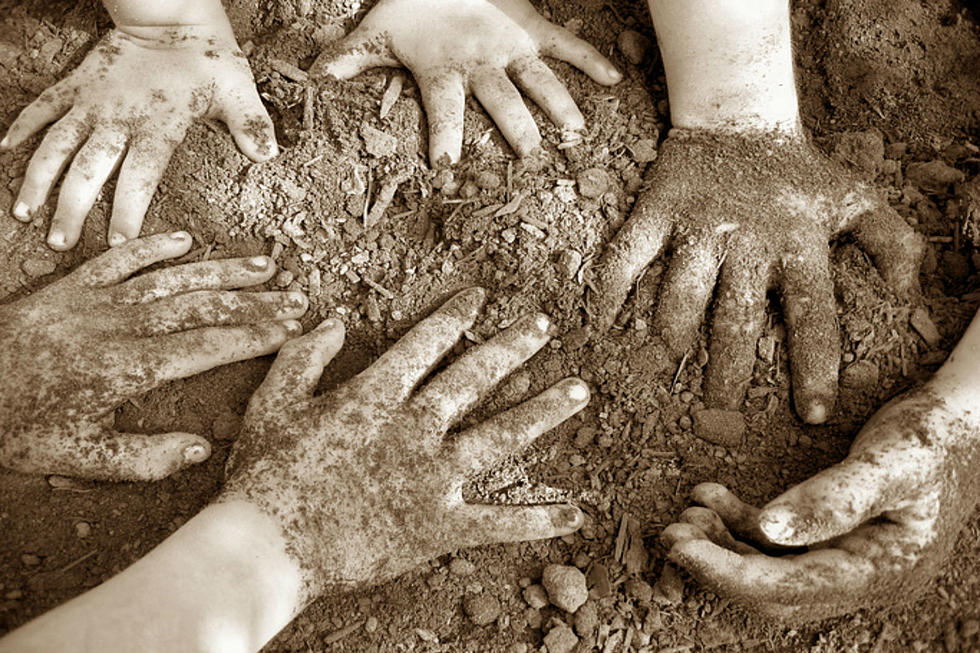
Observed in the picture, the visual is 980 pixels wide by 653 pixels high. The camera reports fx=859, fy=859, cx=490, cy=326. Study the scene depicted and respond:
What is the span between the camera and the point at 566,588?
4.87ft

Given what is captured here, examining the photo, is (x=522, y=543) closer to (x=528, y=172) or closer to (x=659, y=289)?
(x=659, y=289)

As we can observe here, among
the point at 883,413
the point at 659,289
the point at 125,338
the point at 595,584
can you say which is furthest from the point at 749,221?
the point at 125,338

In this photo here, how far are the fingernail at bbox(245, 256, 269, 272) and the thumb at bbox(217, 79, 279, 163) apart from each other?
9.0 inches

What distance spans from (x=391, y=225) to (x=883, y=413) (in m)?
1.00

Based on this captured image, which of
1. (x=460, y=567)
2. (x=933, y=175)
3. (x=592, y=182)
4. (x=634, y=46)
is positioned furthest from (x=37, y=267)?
(x=933, y=175)

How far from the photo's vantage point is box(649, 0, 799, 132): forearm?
1.73 m

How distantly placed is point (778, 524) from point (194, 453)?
0.99 m

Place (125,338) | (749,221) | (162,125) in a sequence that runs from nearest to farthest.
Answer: (125,338), (749,221), (162,125)

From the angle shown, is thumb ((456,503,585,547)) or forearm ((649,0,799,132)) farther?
forearm ((649,0,799,132))

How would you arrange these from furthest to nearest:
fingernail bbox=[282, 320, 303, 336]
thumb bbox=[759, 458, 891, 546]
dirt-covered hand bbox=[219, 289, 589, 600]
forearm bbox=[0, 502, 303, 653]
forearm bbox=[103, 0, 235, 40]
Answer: forearm bbox=[103, 0, 235, 40] → fingernail bbox=[282, 320, 303, 336] → dirt-covered hand bbox=[219, 289, 589, 600] → thumb bbox=[759, 458, 891, 546] → forearm bbox=[0, 502, 303, 653]

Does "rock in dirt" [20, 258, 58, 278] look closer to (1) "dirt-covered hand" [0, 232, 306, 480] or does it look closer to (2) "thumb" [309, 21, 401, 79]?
(1) "dirt-covered hand" [0, 232, 306, 480]

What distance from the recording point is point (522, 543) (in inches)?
61.0

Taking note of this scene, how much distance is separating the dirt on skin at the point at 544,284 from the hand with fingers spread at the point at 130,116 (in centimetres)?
4

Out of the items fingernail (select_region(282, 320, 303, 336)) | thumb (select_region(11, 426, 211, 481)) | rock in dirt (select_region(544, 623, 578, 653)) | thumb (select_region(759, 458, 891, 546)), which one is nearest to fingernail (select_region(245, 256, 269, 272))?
fingernail (select_region(282, 320, 303, 336))
